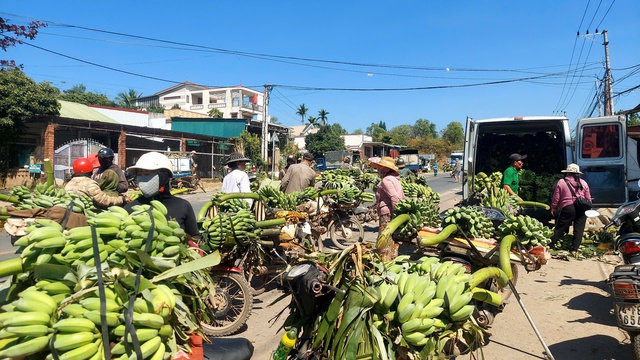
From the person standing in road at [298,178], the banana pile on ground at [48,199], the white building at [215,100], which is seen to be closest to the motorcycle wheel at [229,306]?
the banana pile on ground at [48,199]

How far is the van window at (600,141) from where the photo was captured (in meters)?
8.36

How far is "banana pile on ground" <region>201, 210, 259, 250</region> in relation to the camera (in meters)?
4.49

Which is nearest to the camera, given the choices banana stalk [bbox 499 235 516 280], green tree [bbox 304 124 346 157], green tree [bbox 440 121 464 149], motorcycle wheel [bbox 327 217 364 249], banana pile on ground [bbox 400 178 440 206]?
banana stalk [bbox 499 235 516 280]

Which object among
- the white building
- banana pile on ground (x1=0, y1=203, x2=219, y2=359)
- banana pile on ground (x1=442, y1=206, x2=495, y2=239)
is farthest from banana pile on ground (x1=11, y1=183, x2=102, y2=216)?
the white building

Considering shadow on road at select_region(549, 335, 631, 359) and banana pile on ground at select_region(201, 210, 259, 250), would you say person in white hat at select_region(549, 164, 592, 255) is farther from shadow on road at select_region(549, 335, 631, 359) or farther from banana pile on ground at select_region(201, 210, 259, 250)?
banana pile on ground at select_region(201, 210, 259, 250)

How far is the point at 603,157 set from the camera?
8.49 meters

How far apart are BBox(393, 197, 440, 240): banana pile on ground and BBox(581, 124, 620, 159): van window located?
5.67 metres

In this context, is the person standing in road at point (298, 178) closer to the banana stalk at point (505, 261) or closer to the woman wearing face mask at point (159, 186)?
the woman wearing face mask at point (159, 186)

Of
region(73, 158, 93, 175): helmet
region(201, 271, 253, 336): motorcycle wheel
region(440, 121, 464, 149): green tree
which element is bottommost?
region(201, 271, 253, 336): motorcycle wheel

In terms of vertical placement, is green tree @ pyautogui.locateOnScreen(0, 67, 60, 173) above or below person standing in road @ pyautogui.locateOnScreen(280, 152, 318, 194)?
above

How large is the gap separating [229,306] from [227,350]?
2.30 meters

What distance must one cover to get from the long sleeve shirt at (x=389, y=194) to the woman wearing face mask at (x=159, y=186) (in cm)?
295

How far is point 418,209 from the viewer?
4672 millimetres

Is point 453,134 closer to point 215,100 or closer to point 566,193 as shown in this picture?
Result: point 215,100
